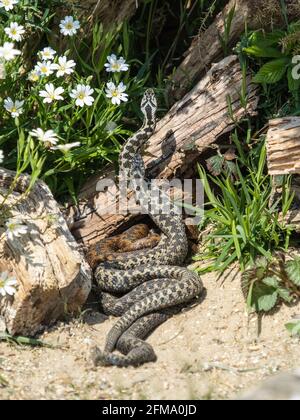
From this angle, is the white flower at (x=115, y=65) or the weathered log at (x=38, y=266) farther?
the white flower at (x=115, y=65)

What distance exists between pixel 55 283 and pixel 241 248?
1914 millimetres

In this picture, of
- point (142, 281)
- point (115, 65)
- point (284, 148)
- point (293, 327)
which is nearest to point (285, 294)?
point (293, 327)

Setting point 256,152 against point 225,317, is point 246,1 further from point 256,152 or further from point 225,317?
point 225,317

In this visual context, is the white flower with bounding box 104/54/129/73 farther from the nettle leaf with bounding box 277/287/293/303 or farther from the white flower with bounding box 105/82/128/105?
the nettle leaf with bounding box 277/287/293/303

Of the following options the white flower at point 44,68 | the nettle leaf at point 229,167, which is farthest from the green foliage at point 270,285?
the white flower at point 44,68

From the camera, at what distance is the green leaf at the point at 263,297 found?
722 cm

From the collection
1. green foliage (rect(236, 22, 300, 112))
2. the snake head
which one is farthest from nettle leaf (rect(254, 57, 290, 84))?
the snake head

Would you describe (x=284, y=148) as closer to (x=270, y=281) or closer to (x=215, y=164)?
(x=215, y=164)

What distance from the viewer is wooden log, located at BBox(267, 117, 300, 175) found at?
759 cm

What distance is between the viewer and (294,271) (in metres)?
7.29

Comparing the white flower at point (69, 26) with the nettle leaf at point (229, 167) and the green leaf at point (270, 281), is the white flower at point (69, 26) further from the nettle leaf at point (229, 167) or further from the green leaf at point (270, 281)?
the green leaf at point (270, 281)

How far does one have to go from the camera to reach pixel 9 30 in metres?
8.05

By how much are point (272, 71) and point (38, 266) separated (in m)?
3.24

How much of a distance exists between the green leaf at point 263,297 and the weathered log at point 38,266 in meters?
1.54
